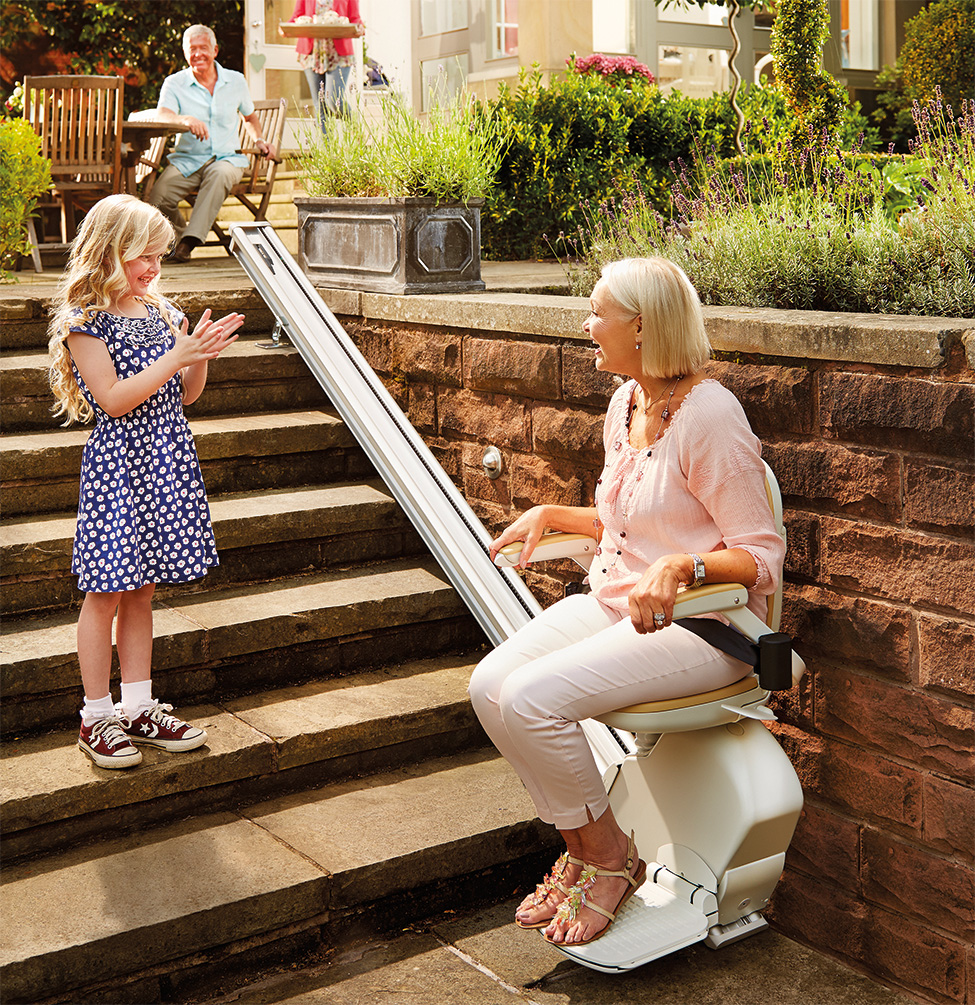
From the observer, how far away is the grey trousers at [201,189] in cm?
714

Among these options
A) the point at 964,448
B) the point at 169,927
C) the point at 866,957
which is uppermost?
the point at 964,448

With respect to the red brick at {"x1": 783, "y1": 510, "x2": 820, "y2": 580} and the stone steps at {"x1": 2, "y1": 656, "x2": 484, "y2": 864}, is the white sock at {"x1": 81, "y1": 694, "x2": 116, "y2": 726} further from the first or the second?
the red brick at {"x1": 783, "y1": 510, "x2": 820, "y2": 580}

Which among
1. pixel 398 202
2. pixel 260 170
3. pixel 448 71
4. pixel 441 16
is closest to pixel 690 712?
pixel 398 202

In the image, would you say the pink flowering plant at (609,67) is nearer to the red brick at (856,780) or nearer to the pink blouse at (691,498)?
the pink blouse at (691,498)

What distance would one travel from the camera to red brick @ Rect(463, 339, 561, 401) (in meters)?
3.62

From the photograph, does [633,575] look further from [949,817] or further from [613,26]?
[613,26]

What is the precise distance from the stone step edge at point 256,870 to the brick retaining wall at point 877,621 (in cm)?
79

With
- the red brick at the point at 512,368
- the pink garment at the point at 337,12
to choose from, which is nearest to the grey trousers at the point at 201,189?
the pink garment at the point at 337,12

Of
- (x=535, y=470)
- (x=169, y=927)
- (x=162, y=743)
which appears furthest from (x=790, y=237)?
(x=169, y=927)

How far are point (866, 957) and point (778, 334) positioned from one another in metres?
1.48

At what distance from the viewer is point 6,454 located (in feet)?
12.5

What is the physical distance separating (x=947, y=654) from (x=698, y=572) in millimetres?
579

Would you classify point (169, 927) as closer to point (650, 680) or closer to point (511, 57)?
point (650, 680)

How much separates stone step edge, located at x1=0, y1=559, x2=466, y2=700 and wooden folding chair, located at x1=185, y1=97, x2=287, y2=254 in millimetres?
3816
